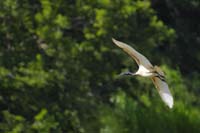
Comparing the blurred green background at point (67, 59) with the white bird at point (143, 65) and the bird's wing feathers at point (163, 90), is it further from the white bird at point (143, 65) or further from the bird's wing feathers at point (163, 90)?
the white bird at point (143, 65)

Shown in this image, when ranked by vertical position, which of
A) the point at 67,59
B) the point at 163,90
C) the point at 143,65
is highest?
the point at 67,59

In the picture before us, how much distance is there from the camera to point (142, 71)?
862 centimetres

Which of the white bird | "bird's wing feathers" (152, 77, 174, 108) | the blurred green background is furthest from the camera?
the blurred green background

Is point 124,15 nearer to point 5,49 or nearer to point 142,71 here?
point 5,49

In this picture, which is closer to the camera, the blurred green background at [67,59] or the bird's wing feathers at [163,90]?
the bird's wing feathers at [163,90]

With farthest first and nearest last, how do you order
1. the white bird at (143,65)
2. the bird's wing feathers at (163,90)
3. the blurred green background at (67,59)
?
the blurred green background at (67,59)
the bird's wing feathers at (163,90)
the white bird at (143,65)

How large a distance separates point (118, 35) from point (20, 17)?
4.34 ft

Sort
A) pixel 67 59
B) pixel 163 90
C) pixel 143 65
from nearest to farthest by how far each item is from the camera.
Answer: pixel 143 65 < pixel 163 90 < pixel 67 59

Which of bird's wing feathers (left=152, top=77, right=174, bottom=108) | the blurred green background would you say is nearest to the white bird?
bird's wing feathers (left=152, top=77, right=174, bottom=108)

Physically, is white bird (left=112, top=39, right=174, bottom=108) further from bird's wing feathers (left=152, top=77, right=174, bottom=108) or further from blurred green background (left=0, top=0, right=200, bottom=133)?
blurred green background (left=0, top=0, right=200, bottom=133)

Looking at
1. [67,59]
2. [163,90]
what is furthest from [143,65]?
[67,59]

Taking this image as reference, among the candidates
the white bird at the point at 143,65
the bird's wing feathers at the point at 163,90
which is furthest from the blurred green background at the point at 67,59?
the white bird at the point at 143,65

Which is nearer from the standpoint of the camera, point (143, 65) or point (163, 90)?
point (143, 65)

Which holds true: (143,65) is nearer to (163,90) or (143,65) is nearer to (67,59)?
(163,90)
